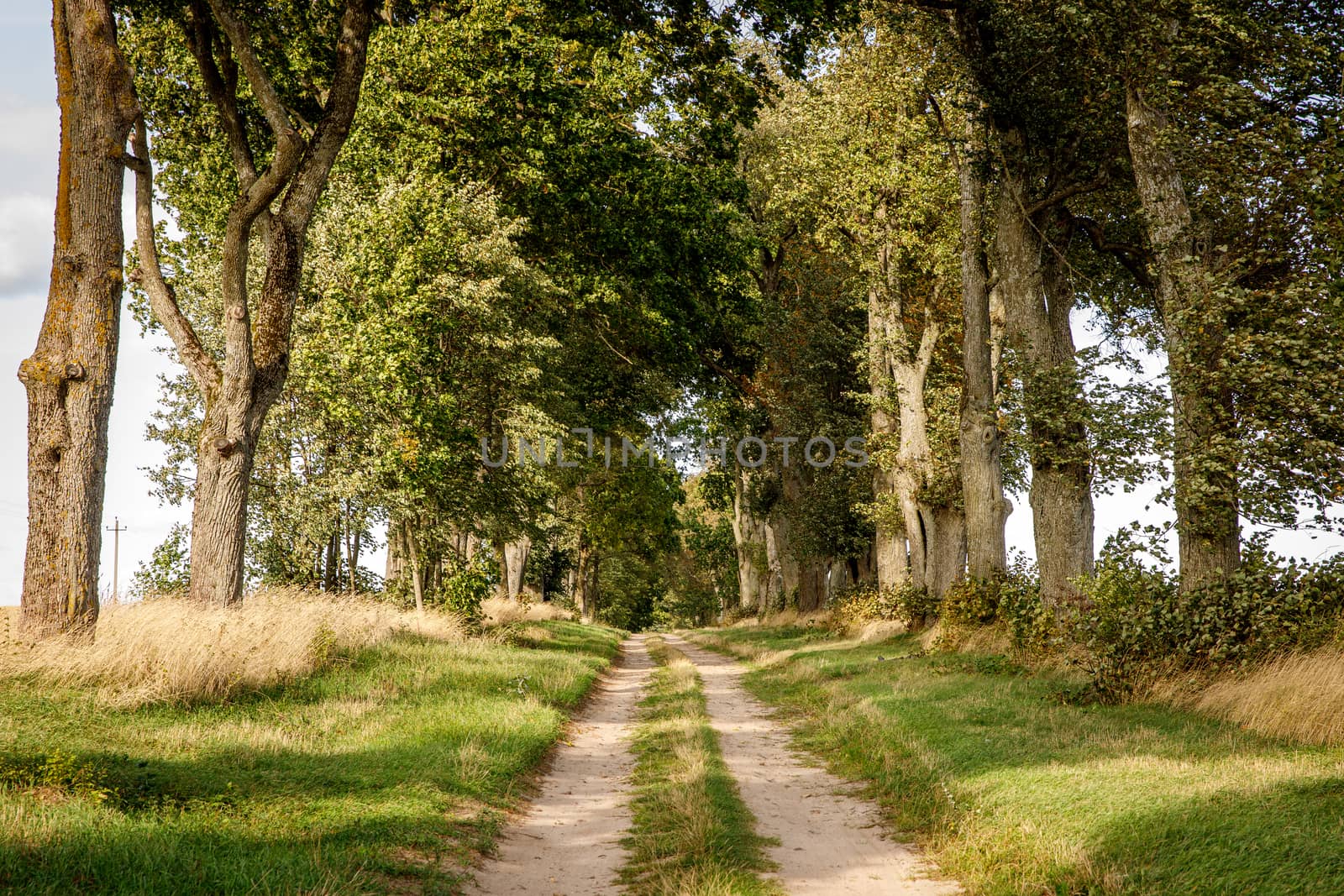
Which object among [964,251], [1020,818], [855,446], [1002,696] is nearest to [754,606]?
[855,446]

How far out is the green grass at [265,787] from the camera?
18.3 feet

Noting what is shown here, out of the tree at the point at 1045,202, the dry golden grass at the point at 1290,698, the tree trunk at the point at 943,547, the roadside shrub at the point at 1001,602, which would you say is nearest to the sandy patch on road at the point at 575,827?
the dry golden grass at the point at 1290,698

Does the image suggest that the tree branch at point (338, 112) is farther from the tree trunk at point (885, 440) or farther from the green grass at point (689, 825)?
the tree trunk at point (885, 440)

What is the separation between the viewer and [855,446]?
100ft

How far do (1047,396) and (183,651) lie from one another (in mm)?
13418

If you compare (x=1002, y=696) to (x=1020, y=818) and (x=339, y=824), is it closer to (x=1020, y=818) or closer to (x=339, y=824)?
(x=1020, y=818)

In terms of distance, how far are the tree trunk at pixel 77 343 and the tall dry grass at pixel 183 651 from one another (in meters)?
0.82

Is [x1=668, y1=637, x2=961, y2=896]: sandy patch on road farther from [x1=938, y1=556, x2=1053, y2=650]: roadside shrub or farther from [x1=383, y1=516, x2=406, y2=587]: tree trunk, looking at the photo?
[x1=383, y1=516, x2=406, y2=587]: tree trunk

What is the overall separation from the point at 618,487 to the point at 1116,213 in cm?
1774

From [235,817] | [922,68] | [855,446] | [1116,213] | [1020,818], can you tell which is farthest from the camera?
[855,446]

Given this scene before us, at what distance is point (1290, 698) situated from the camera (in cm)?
937

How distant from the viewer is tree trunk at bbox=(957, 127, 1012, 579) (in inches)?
772

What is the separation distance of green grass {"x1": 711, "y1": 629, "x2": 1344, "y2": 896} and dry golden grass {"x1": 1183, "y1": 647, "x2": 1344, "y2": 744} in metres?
0.29

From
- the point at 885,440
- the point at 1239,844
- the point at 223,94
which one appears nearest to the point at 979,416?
the point at 885,440
